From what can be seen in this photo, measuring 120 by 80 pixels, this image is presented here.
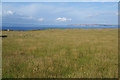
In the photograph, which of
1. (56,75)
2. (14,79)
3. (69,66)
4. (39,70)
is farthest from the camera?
(69,66)

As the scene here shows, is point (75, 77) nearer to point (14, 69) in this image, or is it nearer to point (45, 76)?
point (45, 76)

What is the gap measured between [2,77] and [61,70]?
→ 286 cm

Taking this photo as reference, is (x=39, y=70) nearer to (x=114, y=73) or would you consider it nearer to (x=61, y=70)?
(x=61, y=70)

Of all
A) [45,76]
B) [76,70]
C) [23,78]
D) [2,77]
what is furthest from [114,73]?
[2,77]

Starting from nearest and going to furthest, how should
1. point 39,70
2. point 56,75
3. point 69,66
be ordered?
point 56,75, point 39,70, point 69,66

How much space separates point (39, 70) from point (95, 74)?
2.85 m

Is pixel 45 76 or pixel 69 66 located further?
pixel 69 66

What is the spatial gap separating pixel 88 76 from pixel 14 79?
11.0 feet

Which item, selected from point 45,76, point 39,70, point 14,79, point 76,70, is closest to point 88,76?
point 76,70

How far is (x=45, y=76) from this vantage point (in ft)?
18.5

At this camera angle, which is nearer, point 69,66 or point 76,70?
point 76,70

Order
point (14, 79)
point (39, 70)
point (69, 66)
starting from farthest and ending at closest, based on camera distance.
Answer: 1. point (69, 66)
2. point (39, 70)
3. point (14, 79)

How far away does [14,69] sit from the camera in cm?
643

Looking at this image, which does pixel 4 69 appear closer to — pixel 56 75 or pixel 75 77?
pixel 56 75
